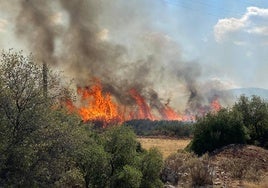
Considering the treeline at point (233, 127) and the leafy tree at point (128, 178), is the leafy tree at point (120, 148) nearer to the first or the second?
the leafy tree at point (128, 178)

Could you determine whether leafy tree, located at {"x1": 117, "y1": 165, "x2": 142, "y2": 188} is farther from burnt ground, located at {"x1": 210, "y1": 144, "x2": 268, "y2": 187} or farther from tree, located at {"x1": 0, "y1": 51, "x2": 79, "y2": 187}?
burnt ground, located at {"x1": 210, "y1": 144, "x2": 268, "y2": 187}

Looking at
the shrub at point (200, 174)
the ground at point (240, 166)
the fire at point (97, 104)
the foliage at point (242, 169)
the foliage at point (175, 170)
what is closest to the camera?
the ground at point (240, 166)

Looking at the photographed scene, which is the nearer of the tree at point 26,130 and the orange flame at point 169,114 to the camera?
the tree at point 26,130

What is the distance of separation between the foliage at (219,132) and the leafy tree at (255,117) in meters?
2.82

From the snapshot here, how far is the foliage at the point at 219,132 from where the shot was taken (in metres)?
37.3

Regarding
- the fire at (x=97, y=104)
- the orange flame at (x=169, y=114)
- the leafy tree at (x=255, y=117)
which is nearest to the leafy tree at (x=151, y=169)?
the leafy tree at (x=255, y=117)

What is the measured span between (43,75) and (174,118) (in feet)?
290

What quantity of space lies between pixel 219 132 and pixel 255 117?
534cm

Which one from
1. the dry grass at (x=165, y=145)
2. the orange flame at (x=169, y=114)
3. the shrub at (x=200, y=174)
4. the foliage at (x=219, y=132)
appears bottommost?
the shrub at (x=200, y=174)

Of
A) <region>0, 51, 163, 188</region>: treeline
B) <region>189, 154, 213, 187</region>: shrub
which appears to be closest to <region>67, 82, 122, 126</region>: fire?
<region>189, 154, 213, 187</region>: shrub

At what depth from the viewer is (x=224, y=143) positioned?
3734 centimetres

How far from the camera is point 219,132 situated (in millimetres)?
Answer: 37375

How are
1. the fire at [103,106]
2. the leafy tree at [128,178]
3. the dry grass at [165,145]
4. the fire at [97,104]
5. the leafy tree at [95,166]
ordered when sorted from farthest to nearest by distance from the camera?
the fire at [97,104] → the fire at [103,106] → the dry grass at [165,145] → the leafy tree at [95,166] → the leafy tree at [128,178]

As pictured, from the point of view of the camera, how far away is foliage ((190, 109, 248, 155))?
37.3m
